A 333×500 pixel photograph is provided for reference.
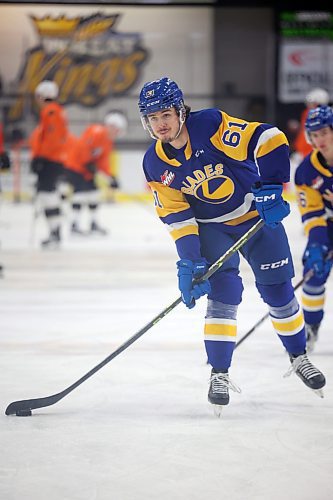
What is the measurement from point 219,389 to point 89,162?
17.4 ft

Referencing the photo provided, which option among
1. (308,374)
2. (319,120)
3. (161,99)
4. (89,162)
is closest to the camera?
(161,99)

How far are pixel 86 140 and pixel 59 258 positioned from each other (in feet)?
5.49

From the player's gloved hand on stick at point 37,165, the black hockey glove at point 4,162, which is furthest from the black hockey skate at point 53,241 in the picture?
the black hockey glove at point 4,162

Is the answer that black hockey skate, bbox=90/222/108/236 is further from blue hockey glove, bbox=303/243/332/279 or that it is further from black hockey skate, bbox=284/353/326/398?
black hockey skate, bbox=284/353/326/398

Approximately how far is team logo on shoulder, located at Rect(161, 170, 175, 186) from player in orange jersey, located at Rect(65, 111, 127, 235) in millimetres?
5135

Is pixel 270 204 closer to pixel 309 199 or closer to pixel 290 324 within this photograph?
pixel 290 324

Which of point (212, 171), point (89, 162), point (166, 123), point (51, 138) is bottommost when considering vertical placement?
point (89, 162)

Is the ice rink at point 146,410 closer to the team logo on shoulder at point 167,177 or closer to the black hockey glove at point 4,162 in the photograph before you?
the team logo on shoulder at point 167,177

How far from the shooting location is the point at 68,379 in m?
3.24

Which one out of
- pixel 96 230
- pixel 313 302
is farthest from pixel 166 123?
pixel 96 230

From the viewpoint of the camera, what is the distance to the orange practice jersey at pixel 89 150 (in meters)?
7.89

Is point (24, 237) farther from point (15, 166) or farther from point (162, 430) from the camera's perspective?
point (162, 430)

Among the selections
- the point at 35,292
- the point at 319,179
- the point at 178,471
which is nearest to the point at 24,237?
the point at 35,292

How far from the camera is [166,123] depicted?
2660 millimetres
